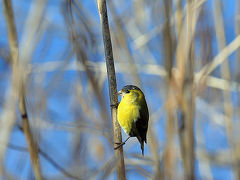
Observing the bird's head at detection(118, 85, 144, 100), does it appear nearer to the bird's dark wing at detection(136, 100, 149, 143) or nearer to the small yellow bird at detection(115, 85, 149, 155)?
the small yellow bird at detection(115, 85, 149, 155)

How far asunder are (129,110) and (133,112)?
6 cm

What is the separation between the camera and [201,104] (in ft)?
8.98

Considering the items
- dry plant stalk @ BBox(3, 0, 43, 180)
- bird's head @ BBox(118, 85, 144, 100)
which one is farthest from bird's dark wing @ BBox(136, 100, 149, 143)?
dry plant stalk @ BBox(3, 0, 43, 180)

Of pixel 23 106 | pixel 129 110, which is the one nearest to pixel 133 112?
pixel 129 110

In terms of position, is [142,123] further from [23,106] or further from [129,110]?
[23,106]

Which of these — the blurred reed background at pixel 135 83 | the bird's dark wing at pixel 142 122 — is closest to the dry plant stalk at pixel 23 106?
the blurred reed background at pixel 135 83

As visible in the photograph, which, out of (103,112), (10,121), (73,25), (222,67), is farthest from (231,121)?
(10,121)

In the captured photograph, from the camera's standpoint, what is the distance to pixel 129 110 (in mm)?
2096

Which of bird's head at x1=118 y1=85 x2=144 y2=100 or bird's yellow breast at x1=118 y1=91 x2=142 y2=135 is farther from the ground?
bird's head at x1=118 y1=85 x2=144 y2=100

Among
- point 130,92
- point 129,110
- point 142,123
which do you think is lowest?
point 142,123

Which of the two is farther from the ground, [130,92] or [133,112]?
[130,92]

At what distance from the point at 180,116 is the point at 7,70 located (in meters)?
1.47

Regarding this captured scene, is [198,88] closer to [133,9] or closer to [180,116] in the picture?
[180,116]

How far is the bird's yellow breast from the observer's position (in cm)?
203
